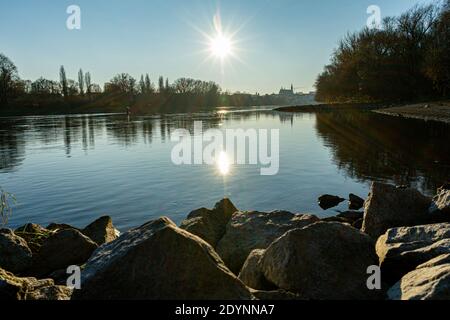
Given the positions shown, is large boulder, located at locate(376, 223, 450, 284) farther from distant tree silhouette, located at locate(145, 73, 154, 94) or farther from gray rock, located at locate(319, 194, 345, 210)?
distant tree silhouette, located at locate(145, 73, 154, 94)

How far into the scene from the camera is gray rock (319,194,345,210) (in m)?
14.9

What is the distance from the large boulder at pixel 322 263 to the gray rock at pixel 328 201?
27.0ft

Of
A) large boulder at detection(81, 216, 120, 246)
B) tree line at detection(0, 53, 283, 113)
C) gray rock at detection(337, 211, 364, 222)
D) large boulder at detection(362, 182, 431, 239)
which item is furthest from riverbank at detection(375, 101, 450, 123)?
tree line at detection(0, 53, 283, 113)

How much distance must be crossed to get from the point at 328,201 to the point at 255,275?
9.19 metres

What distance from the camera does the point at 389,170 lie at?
2105cm

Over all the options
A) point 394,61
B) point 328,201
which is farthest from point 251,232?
point 394,61

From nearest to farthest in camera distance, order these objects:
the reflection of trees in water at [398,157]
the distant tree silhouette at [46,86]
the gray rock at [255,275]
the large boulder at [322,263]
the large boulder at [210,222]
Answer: the large boulder at [322,263] → the gray rock at [255,275] → the large boulder at [210,222] → the reflection of trees in water at [398,157] → the distant tree silhouette at [46,86]

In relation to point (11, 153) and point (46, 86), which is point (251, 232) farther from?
point (46, 86)

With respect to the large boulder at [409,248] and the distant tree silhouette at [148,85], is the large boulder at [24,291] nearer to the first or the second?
the large boulder at [409,248]

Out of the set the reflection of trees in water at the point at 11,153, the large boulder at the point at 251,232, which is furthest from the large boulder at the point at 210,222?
the reflection of trees in water at the point at 11,153

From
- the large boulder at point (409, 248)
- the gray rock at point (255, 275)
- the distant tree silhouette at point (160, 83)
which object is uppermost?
the distant tree silhouette at point (160, 83)

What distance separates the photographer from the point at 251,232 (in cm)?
967

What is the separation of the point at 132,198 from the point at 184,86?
613 ft

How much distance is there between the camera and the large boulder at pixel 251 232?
9016 millimetres
